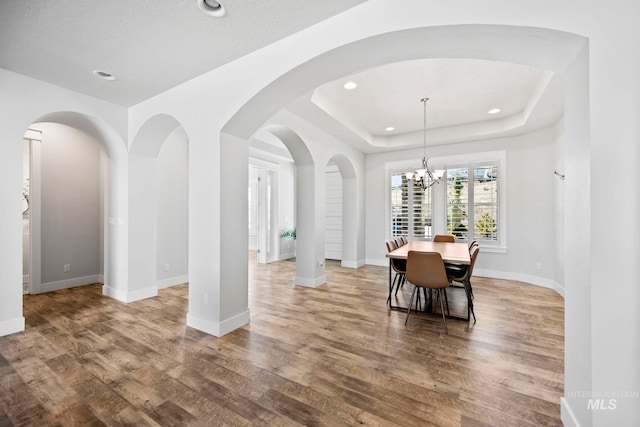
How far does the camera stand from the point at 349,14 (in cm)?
194

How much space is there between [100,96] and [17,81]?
2.31 ft

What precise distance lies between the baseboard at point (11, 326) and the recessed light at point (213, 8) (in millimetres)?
3581

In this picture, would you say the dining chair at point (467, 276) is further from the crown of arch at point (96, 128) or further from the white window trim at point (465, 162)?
the crown of arch at point (96, 128)

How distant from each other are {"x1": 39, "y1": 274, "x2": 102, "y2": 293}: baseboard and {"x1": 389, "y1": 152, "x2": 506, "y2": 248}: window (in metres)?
6.11

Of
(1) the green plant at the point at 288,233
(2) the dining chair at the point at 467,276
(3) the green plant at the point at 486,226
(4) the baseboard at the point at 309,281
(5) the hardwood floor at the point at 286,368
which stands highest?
(3) the green plant at the point at 486,226

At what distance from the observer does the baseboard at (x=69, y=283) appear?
417cm

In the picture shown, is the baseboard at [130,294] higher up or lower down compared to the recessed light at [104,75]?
lower down

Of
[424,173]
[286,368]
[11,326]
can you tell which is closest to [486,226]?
[424,173]

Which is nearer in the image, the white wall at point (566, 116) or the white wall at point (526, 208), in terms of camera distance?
the white wall at point (566, 116)

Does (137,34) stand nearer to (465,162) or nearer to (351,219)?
(351,219)

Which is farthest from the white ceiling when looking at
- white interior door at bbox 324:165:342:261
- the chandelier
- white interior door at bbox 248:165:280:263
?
white interior door at bbox 324:165:342:261

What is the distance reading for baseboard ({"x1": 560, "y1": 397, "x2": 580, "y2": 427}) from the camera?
1.45 m

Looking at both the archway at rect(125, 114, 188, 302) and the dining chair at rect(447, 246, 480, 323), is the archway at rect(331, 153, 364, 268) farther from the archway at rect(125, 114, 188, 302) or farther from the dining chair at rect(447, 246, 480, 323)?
the archway at rect(125, 114, 188, 302)

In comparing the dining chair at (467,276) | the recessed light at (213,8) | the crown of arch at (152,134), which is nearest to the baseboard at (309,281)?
the dining chair at (467,276)
